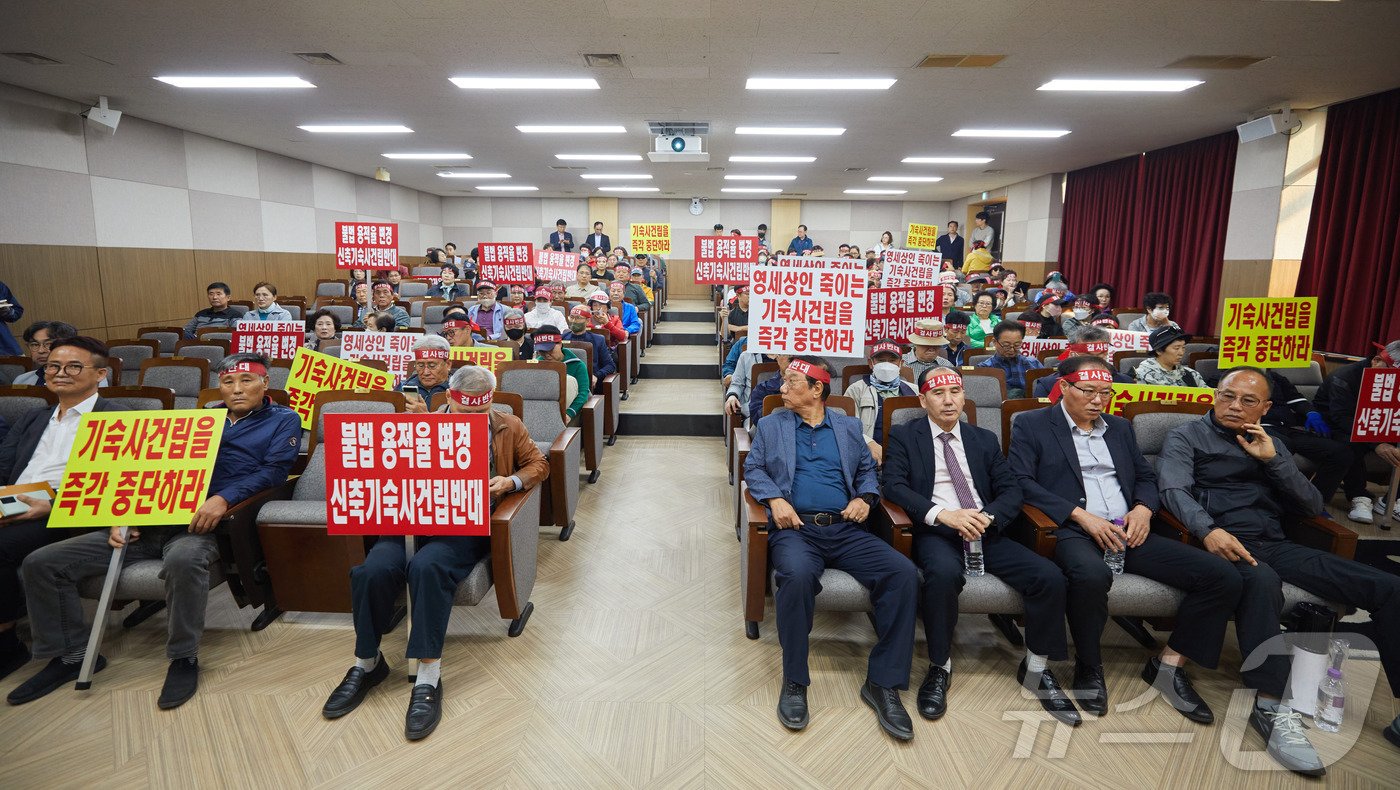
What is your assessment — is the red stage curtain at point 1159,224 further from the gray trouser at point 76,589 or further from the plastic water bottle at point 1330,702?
the gray trouser at point 76,589

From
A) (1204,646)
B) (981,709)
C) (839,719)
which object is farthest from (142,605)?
(1204,646)

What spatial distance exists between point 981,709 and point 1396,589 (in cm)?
147

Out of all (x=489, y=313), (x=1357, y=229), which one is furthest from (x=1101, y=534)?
(x=1357, y=229)

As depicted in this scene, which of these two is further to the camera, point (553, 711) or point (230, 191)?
point (230, 191)

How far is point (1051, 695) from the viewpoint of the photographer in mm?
2336

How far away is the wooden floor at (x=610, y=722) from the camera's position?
79.3 inches

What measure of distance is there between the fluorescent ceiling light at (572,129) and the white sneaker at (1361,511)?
7506 millimetres

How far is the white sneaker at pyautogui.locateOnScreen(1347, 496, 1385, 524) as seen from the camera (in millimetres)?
3906

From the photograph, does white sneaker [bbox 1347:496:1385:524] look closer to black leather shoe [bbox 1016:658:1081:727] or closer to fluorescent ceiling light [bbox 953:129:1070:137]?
black leather shoe [bbox 1016:658:1081:727]

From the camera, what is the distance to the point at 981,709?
7.64ft

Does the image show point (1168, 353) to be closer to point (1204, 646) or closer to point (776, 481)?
point (1204, 646)

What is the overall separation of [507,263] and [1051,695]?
7.75 metres

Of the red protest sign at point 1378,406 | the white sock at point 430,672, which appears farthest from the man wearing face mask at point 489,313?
the red protest sign at point 1378,406

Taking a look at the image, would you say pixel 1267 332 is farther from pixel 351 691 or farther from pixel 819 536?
pixel 351 691
